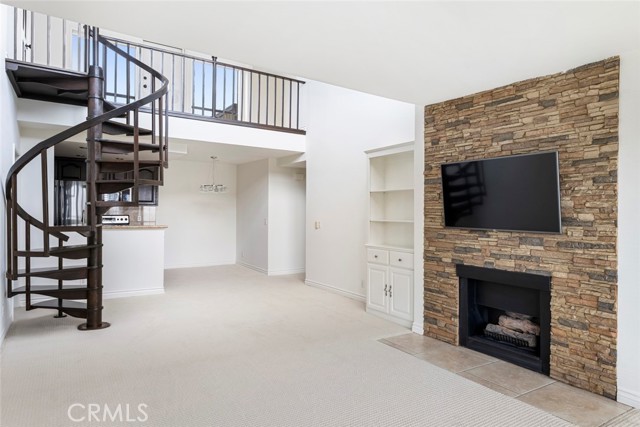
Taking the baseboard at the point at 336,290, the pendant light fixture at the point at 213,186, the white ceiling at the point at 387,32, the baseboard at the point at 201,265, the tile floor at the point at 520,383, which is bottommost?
the tile floor at the point at 520,383

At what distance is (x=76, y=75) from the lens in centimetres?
414

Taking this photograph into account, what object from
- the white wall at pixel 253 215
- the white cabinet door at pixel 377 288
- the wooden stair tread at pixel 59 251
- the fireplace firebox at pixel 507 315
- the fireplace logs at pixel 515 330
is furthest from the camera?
the white wall at pixel 253 215

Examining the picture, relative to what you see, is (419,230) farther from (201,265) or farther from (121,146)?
(201,265)

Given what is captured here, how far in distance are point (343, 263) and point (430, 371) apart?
2.90 meters

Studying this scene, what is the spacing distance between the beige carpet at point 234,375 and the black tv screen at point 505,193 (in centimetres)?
132

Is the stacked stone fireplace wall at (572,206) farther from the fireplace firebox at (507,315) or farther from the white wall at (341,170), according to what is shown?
the white wall at (341,170)

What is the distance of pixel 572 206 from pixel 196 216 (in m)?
7.44

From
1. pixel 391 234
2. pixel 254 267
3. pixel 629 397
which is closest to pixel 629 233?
pixel 629 397

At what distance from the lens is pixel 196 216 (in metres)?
8.57

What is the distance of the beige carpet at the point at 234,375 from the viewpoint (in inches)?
91.5

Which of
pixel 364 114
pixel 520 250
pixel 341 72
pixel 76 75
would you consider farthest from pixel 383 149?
pixel 76 75

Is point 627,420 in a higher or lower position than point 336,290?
lower

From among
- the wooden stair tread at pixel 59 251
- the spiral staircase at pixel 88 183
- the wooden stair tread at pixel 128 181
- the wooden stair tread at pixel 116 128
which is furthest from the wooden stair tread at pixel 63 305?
the wooden stair tread at pixel 116 128

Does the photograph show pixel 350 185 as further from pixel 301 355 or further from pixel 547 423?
pixel 547 423
